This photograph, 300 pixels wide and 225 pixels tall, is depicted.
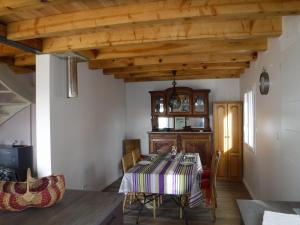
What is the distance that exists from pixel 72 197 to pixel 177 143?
3997mm

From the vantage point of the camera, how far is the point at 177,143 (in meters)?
5.55

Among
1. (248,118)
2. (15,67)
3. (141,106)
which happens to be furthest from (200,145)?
(15,67)

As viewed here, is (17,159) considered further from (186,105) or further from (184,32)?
(186,105)

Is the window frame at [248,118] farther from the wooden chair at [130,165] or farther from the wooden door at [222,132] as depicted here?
the wooden chair at [130,165]

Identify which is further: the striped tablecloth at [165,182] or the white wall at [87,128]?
the white wall at [87,128]

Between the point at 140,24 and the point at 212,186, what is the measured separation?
2314 millimetres

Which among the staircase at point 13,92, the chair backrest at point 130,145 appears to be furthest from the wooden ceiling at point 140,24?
the chair backrest at point 130,145

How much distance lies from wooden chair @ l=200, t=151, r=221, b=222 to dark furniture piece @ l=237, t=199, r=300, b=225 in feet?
5.48

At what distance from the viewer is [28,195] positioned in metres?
1.46

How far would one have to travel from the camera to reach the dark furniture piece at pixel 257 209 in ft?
4.48

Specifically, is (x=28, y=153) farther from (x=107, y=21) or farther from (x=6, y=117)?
(x=107, y=21)

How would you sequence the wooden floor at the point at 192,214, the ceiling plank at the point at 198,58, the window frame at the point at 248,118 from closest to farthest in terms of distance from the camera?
1. the wooden floor at the point at 192,214
2. the ceiling plank at the point at 198,58
3. the window frame at the point at 248,118

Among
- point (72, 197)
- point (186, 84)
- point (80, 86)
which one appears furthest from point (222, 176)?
point (72, 197)

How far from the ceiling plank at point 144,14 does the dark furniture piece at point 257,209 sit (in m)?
1.45
